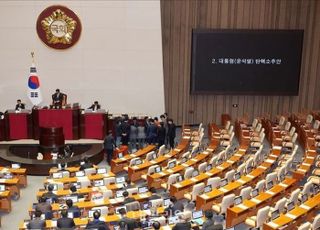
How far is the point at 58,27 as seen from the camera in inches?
757

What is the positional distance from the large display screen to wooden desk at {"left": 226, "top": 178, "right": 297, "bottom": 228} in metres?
8.55

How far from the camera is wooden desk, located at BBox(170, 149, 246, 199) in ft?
42.7

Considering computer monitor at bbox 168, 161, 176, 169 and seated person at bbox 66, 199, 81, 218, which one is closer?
seated person at bbox 66, 199, 81, 218

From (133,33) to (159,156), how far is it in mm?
6164

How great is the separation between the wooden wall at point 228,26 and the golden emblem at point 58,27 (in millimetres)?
4140

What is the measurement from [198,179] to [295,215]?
A: 3.24m

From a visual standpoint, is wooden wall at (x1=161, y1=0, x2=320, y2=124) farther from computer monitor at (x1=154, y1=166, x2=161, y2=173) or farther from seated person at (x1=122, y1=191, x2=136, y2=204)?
seated person at (x1=122, y1=191, x2=136, y2=204)

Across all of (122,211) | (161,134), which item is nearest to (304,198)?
(122,211)

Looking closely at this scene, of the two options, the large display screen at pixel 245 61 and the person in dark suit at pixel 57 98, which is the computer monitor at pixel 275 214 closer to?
the person in dark suit at pixel 57 98

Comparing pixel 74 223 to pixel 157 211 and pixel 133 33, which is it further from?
pixel 133 33

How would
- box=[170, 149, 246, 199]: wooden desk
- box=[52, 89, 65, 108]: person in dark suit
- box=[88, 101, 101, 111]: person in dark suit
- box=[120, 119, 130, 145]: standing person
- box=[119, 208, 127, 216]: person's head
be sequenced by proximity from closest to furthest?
box=[119, 208, 127, 216]: person's head → box=[170, 149, 246, 199]: wooden desk → box=[120, 119, 130, 145]: standing person → box=[52, 89, 65, 108]: person in dark suit → box=[88, 101, 101, 111]: person in dark suit

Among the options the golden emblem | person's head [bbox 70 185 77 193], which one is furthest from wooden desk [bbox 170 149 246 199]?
the golden emblem

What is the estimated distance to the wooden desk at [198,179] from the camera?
1302 centimetres

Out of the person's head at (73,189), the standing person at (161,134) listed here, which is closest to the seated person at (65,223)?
the person's head at (73,189)
